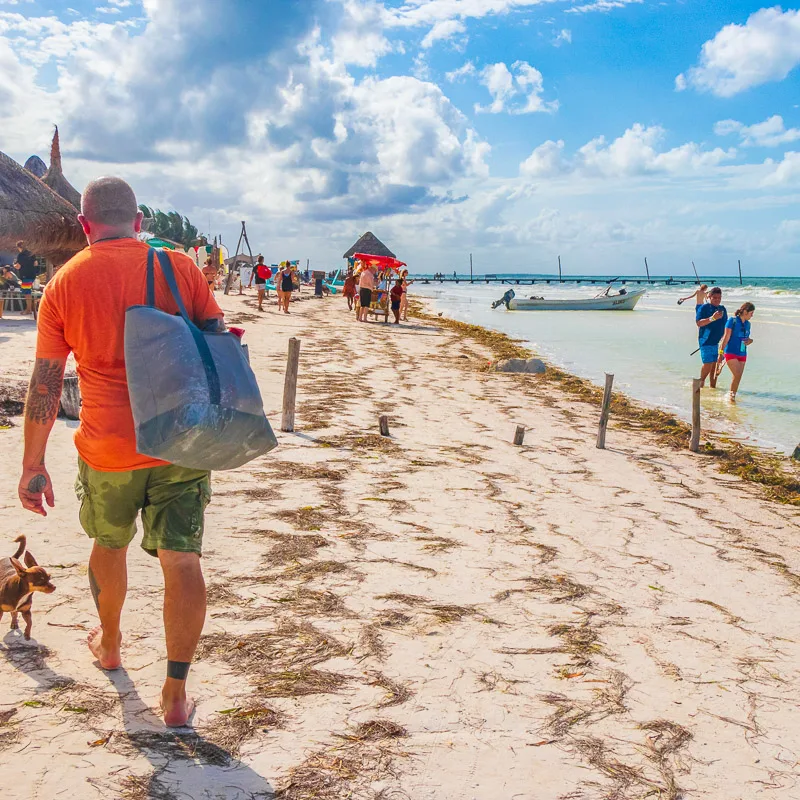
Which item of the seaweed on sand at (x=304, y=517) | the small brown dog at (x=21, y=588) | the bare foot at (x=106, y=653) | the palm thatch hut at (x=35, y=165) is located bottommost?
the seaweed on sand at (x=304, y=517)

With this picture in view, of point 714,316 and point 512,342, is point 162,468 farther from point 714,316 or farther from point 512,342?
point 512,342

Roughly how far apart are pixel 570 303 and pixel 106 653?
3720cm

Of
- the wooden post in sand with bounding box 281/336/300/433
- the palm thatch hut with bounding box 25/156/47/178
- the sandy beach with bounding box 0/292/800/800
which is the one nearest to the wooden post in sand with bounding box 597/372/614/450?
the sandy beach with bounding box 0/292/800/800

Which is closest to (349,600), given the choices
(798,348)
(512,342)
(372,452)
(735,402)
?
(372,452)

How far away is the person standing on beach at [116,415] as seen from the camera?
2.27 m

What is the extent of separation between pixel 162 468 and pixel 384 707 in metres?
1.25

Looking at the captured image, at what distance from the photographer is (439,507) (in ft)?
17.1

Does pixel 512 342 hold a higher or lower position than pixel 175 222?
lower

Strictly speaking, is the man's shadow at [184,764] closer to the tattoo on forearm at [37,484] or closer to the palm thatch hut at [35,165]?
the tattoo on forearm at [37,484]

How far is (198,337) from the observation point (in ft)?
7.31

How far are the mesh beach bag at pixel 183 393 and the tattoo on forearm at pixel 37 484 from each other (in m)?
0.50


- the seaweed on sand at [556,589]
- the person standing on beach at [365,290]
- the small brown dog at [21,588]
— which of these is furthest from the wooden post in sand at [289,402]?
the person standing on beach at [365,290]

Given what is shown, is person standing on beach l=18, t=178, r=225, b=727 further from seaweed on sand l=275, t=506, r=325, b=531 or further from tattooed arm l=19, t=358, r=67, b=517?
seaweed on sand l=275, t=506, r=325, b=531

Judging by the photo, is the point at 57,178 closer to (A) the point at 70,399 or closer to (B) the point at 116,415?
(A) the point at 70,399
